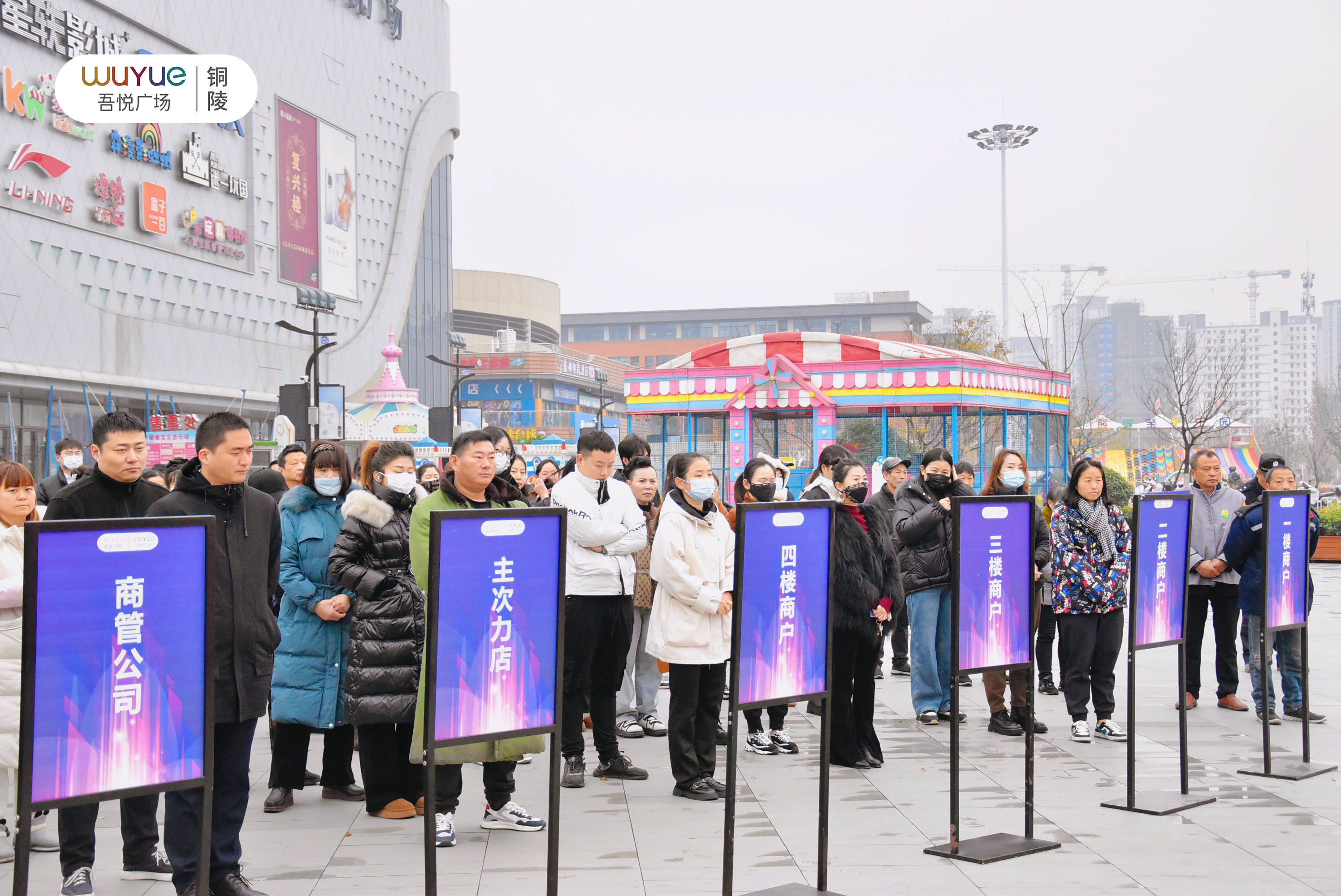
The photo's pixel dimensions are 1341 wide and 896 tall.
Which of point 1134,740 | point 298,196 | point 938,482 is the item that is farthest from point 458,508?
point 298,196

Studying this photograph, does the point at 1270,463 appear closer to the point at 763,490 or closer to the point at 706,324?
the point at 763,490

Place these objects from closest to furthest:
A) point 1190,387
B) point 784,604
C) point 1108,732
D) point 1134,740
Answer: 1. point 784,604
2. point 1134,740
3. point 1108,732
4. point 1190,387

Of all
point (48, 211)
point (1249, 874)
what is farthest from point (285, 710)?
point (48, 211)

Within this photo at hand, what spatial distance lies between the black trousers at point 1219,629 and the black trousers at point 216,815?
22.2 ft

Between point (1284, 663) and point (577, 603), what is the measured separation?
5.17 m

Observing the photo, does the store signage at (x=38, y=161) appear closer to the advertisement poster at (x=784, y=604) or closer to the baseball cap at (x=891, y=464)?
the baseball cap at (x=891, y=464)

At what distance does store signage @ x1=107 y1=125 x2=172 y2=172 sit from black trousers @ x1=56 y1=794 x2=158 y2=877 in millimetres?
34381

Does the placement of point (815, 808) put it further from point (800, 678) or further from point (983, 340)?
point (983, 340)

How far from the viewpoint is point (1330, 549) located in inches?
839

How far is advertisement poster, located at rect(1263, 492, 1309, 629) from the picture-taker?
694 centimetres

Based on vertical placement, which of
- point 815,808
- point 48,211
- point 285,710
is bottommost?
point 815,808

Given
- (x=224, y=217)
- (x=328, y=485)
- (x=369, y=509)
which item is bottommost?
(x=369, y=509)

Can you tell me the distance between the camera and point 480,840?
563 centimetres

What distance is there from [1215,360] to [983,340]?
8.53m
